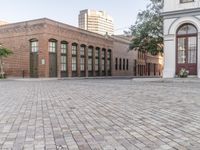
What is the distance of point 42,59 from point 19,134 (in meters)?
25.7

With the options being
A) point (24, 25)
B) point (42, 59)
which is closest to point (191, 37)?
point (42, 59)

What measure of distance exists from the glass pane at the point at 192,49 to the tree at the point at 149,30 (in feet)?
24.9

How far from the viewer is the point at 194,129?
4.96m

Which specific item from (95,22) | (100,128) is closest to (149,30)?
(95,22)

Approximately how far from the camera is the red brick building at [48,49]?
2980 centimetres

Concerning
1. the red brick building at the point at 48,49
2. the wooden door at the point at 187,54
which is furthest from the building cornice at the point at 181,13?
the red brick building at the point at 48,49

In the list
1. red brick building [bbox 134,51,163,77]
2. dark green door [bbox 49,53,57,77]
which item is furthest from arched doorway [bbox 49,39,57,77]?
red brick building [bbox 134,51,163,77]

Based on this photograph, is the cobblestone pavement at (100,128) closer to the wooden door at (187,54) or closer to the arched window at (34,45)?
the wooden door at (187,54)

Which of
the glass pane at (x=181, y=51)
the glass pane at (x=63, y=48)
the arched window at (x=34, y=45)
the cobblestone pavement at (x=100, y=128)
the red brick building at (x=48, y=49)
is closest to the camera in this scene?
the cobblestone pavement at (x=100, y=128)

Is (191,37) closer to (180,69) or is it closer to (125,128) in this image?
(180,69)

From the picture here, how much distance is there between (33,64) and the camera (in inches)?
1207

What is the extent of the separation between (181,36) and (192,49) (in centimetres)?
137

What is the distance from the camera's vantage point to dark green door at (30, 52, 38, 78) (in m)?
30.5

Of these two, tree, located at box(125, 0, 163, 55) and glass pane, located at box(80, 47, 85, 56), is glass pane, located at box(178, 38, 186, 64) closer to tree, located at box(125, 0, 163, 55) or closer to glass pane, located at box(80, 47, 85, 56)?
tree, located at box(125, 0, 163, 55)
